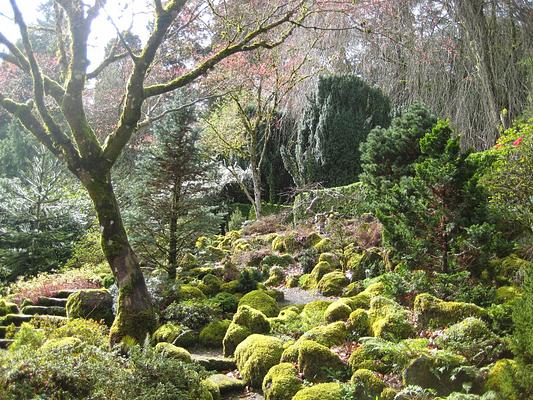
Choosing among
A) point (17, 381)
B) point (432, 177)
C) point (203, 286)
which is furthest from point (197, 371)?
point (203, 286)

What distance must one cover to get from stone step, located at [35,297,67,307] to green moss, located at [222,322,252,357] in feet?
14.5

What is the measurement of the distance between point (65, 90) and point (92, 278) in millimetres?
4829

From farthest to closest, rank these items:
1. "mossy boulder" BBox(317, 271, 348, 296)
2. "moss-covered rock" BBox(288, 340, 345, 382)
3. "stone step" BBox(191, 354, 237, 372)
→ "mossy boulder" BBox(317, 271, 348, 296) < "stone step" BBox(191, 354, 237, 372) < "moss-covered rock" BBox(288, 340, 345, 382)

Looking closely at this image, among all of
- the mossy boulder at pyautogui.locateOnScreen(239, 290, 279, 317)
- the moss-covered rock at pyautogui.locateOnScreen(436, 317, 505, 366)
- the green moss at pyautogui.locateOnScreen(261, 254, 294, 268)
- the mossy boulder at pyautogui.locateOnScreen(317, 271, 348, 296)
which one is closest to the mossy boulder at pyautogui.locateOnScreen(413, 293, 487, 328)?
the moss-covered rock at pyautogui.locateOnScreen(436, 317, 505, 366)

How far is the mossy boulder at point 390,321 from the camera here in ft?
17.6

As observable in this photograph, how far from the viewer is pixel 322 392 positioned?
4441 millimetres

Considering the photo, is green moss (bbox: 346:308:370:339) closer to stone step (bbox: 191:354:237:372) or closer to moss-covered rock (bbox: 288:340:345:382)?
moss-covered rock (bbox: 288:340:345:382)

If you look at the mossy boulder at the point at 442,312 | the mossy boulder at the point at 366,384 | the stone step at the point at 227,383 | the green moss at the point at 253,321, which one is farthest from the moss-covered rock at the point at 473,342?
the green moss at the point at 253,321

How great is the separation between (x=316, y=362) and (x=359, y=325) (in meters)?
0.97

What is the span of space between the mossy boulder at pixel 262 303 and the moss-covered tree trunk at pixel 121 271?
5.17 feet

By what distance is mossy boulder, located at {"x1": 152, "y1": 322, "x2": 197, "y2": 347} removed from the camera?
262 inches

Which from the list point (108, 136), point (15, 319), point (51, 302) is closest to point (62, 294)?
point (51, 302)

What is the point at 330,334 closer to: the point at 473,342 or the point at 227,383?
the point at 227,383

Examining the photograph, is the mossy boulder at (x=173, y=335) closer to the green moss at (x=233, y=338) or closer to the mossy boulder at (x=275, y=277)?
the green moss at (x=233, y=338)
